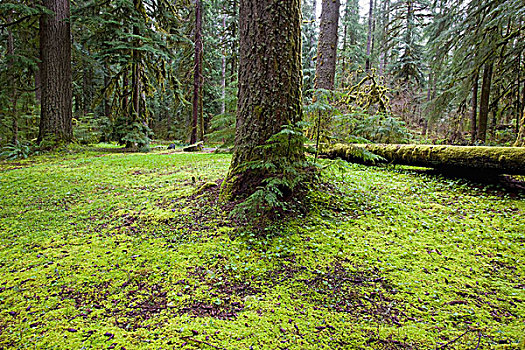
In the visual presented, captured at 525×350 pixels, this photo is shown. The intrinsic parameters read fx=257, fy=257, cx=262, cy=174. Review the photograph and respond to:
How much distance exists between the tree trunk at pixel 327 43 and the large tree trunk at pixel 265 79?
3.77 m

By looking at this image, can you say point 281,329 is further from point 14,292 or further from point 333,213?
point 14,292

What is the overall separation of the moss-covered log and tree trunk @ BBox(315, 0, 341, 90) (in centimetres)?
251

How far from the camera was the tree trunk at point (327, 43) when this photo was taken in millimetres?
6711

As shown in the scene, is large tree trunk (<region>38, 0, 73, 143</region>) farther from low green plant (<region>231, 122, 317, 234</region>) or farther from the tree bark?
low green plant (<region>231, 122, 317, 234</region>)

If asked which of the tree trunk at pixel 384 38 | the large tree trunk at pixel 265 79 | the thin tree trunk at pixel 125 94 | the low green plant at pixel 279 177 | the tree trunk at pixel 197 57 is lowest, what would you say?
the low green plant at pixel 279 177

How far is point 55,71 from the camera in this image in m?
8.01

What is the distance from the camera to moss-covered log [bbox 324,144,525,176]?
3361mm

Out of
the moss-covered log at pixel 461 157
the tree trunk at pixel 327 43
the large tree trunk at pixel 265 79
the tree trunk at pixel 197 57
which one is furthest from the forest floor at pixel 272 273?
the tree trunk at pixel 197 57

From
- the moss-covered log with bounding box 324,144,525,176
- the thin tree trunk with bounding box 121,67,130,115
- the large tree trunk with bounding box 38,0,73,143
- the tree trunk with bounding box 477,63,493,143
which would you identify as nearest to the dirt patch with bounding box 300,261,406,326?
the moss-covered log with bounding box 324,144,525,176

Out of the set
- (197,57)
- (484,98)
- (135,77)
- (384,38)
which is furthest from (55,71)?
(384,38)

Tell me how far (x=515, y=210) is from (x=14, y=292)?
510 centimetres

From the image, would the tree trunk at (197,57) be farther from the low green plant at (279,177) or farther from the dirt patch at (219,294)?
the dirt patch at (219,294)

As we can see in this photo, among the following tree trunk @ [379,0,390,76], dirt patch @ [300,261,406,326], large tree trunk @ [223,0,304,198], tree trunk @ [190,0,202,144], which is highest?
tree trunk @ [379,0,390,76]

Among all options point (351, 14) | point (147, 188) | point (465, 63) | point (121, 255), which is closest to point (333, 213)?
point (121, 255)
